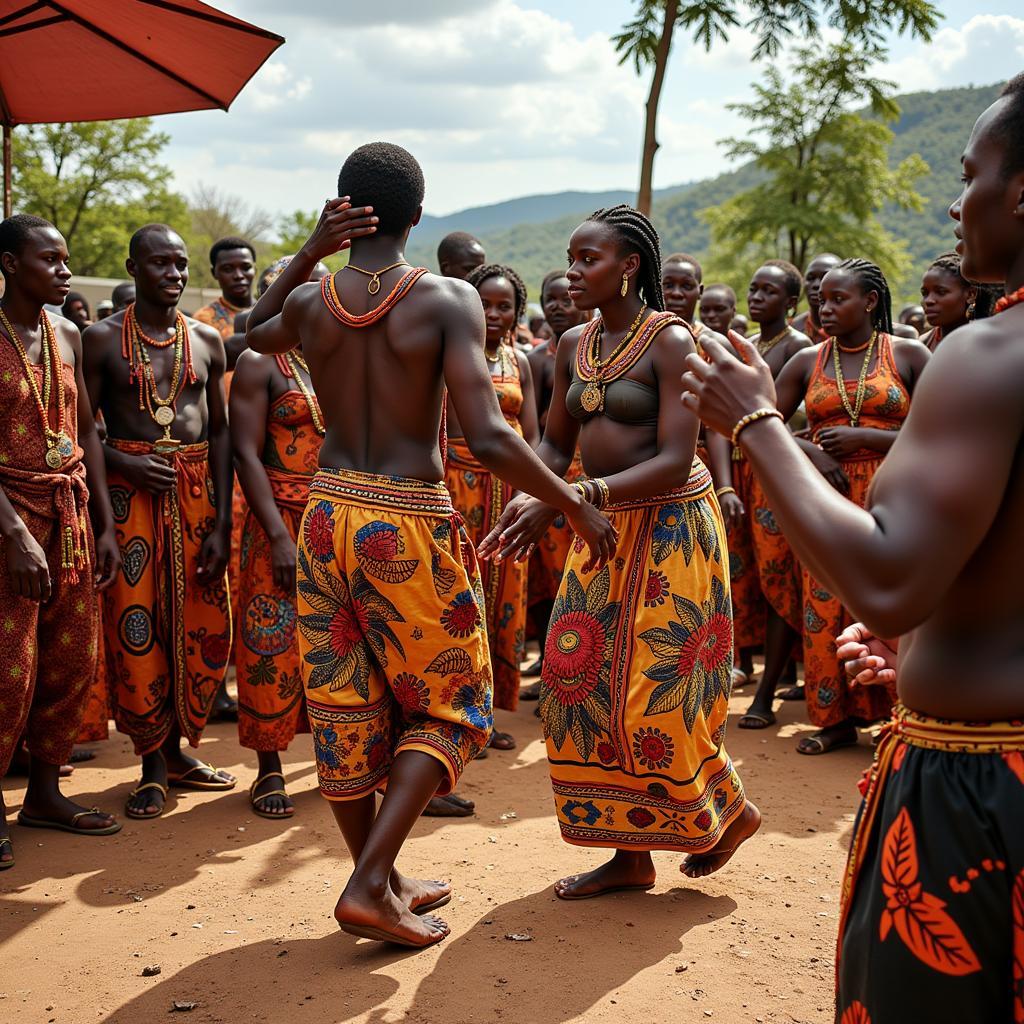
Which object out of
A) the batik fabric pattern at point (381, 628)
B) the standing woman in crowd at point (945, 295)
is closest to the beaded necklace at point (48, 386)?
the batik fabric pattern at point (381, 628)

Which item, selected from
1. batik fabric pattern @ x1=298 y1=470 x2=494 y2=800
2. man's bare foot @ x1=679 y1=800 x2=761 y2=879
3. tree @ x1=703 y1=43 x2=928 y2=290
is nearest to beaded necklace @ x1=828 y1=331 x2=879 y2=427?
man's bare foot @ x1=679 y1=800 x2=761 y2=879

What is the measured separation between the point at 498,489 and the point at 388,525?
8.34 feet

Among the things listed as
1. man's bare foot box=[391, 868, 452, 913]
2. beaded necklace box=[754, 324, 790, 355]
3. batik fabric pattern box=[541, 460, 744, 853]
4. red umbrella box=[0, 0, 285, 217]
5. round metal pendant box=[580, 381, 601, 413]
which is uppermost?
red umbrella box=[0, 0, 285, 217]

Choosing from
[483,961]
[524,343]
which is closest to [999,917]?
[483,961]

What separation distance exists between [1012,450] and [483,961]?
249cm

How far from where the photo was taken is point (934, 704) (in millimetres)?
1743

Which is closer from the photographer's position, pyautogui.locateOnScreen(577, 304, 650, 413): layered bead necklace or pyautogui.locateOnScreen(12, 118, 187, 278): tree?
pyautogui.locateOnScreen(577, 304, 650, 413): layered bead necklace

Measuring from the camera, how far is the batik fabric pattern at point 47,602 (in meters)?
4.38

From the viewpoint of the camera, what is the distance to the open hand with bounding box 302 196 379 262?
11.0ft

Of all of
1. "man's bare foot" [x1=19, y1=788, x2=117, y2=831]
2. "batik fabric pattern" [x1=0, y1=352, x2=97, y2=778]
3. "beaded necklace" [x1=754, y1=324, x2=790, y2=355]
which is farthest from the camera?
"beaded necklace" [x1=754, y1=324, x2=790, y2=355]

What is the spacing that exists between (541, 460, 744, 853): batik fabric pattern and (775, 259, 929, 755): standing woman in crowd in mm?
1936

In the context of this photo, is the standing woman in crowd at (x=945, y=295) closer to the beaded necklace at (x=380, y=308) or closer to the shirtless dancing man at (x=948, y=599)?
the beaded necklace at (x=380, y=308)

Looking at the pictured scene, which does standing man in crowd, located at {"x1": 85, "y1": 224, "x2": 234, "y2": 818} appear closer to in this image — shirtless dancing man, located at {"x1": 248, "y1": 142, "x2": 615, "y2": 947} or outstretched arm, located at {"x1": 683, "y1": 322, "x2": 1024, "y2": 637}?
shirtless dancing man, located at {"x1": 248, "y1": 142, "x2": 615, "y2": 947}

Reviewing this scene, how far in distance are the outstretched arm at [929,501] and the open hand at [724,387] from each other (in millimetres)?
184
